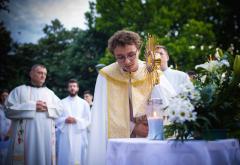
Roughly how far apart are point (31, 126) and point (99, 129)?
408 centimetres

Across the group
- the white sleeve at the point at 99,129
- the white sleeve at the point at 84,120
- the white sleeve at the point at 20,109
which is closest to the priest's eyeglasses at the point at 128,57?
the white sleeve at the point at 99,129

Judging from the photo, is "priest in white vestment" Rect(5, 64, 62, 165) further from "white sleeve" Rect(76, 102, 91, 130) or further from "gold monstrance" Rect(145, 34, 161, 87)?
"gold monstrance" Rect(145, 34, 161, 87)

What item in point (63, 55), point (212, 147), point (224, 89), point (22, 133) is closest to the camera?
point (212, 147)

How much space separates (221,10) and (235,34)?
197 centimetres

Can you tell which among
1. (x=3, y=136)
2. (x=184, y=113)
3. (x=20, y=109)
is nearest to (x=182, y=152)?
(x=184, y=113)

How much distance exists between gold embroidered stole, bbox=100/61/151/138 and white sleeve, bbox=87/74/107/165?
68 millimetres

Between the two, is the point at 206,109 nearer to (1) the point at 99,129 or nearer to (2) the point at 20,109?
(1) the point at 99,129

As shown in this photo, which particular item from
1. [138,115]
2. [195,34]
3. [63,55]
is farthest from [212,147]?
[63,55]

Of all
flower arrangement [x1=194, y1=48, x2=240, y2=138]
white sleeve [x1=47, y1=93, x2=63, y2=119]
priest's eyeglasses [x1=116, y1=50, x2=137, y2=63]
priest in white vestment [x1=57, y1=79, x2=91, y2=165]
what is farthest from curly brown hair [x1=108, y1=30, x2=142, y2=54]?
priest in white vestment [x1=57, y1=79, x2=91, y2=165]

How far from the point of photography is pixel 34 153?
7.36 meters

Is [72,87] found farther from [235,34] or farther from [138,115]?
[235,34]

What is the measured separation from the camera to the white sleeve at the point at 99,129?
11.8 feet

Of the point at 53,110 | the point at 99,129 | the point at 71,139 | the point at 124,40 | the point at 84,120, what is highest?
the point at 124,40

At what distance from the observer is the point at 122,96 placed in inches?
150
